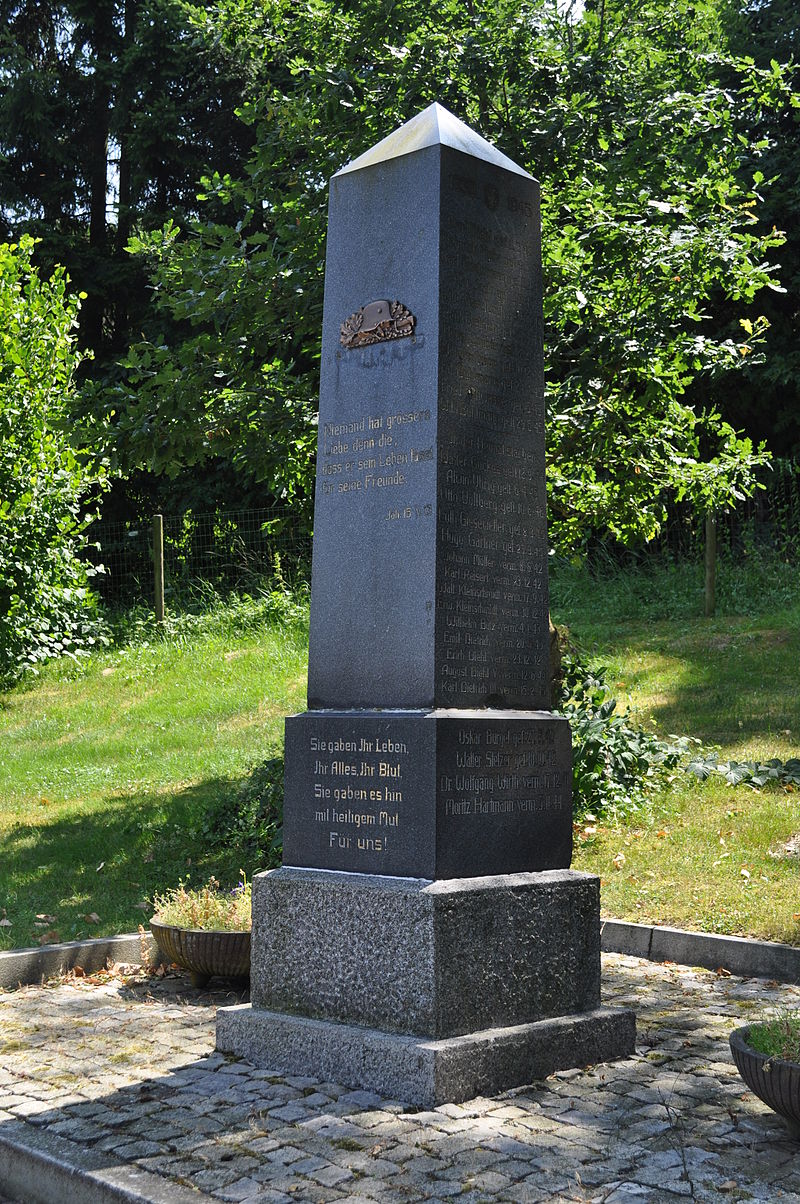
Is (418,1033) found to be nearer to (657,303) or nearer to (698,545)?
(657,303)

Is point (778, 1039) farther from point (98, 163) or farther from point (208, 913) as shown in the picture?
point (98, 163)

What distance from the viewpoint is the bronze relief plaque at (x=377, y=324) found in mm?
5211

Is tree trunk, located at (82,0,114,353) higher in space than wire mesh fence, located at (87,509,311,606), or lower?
higher

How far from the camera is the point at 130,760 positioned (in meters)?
12.1

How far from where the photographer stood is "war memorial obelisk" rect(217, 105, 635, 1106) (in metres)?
4.72

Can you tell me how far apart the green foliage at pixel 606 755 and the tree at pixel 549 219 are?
4.67 feet

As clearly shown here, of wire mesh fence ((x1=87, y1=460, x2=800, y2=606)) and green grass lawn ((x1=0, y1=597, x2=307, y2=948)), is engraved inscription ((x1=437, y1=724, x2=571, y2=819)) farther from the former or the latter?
wire mesh fence ((x1=87, y1=460, x2=800, y2=606))

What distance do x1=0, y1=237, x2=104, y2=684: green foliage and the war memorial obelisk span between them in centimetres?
1042

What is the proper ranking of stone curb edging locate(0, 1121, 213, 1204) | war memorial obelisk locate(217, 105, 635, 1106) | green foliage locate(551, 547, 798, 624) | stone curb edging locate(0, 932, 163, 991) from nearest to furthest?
stone curb edging locate(0, 1121, 213, 1204) < war memorial obelisk locate(217, 105, 635, 1106) < stone curb edging locate(0, 932, 163, 991) < green foliage locate(551, 547, 798, 624)

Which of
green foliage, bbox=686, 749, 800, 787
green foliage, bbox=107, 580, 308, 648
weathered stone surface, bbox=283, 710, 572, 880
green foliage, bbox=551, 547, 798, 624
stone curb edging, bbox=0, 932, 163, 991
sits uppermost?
green foliage, bbox=551, 547, 798, 624

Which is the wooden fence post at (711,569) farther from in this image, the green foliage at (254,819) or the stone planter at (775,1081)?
the stone planter at (775,1081)

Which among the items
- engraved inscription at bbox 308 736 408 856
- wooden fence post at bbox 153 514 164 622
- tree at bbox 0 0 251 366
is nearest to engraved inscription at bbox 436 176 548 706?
engraved inscription at bbox 308 736 408 856

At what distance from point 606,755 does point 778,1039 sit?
5.33 meters

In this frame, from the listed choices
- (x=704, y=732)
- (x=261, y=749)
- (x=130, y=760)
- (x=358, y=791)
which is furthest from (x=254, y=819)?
(x=358, y=791)
